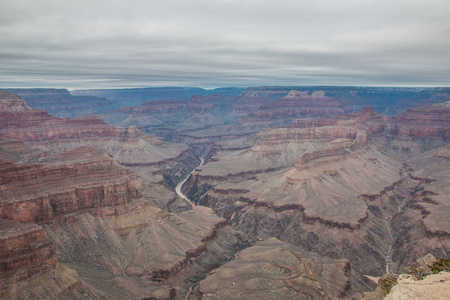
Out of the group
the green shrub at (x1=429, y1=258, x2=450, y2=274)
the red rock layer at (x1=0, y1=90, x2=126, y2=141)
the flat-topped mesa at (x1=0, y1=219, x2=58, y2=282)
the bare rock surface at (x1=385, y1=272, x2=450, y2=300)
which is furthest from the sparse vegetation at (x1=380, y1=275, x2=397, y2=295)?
the red rock layer at (x1=0, y1=90, x2=126, y2=141)

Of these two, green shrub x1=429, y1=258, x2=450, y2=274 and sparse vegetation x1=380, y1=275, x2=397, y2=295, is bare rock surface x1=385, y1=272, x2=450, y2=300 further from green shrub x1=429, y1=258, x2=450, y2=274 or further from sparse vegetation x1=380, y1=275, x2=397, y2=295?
sparse vegetation x1=380, y1=275, x2=397, y2=295

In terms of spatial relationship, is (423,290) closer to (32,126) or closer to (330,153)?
(330,153)

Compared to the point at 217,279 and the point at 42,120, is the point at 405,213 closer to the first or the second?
the point at 217,279

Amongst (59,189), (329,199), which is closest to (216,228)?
(59,189)

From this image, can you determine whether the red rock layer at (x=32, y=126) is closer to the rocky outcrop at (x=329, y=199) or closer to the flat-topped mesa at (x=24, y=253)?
the rocky outcrop at (x=329, y=199)

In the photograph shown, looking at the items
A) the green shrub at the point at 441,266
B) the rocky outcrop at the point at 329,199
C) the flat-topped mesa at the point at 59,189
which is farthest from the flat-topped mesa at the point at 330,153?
the green shrub at the point at 441,266
